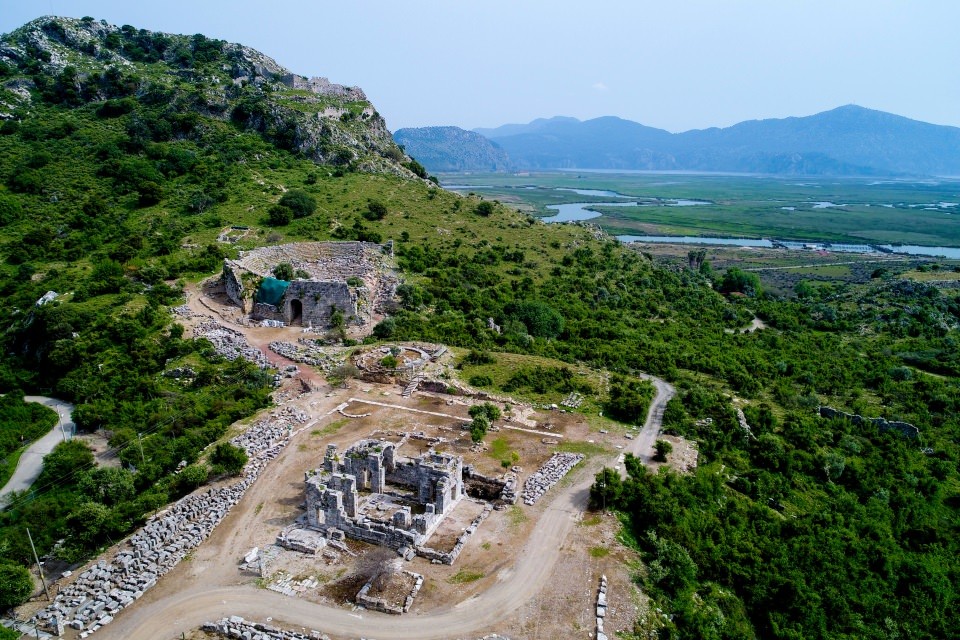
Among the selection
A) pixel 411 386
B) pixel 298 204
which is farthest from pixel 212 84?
pixel 411 386

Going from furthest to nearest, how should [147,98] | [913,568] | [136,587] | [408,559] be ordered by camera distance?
[147,98] < [913,568] < [408,559] < [136,587]

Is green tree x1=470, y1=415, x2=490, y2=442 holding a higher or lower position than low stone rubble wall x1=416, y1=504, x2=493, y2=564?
higher

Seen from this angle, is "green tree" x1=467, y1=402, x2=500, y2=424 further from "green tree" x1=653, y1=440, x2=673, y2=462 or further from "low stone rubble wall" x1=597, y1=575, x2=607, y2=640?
"low stone rubble wall" x1=597, y1=575, x2=607, y2=640

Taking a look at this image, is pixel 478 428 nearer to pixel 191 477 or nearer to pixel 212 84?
pixel 191 477

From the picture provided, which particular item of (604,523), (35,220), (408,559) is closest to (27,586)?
(408,559)

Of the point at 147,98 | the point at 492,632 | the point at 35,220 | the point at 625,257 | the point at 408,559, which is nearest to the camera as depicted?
the point at 492,632

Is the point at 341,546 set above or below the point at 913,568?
above

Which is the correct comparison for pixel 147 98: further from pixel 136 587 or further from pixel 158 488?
pixel 136 587

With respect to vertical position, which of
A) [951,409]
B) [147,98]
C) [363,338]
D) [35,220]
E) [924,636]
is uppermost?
[147,98]

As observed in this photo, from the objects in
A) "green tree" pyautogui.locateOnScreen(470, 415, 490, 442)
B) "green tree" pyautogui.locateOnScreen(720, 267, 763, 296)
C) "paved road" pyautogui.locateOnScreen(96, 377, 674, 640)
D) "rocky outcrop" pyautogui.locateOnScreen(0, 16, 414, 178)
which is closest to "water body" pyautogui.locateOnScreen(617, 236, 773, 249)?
"green tree" pyautogui.locateOnScreen(720, 267, 763, 296)
